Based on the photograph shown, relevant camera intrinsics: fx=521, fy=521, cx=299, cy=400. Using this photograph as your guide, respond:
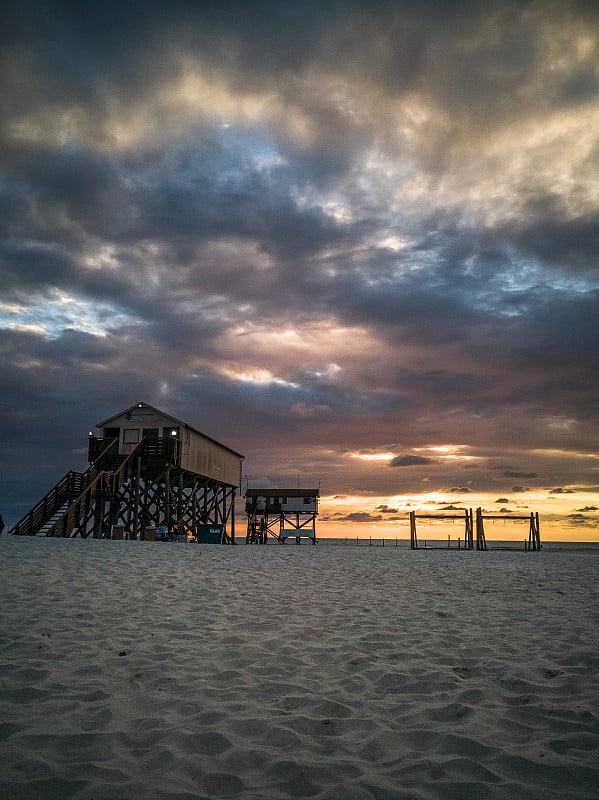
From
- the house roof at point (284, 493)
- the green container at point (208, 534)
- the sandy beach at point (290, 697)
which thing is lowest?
the green container at point (208, 534)

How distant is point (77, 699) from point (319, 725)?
2.07 metres

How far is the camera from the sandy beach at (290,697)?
10.7 feet

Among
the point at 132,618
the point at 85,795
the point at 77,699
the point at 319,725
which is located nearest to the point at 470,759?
the point at 319,725

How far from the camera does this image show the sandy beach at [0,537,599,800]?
327 centimetres

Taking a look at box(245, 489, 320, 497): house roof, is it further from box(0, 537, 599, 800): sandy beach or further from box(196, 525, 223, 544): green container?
box(0, 537, 599, 800): sandy beach

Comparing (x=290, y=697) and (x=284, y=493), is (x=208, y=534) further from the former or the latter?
(x=290, y=697)

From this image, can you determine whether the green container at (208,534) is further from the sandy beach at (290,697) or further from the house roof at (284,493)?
the sandy beach at (290,697)

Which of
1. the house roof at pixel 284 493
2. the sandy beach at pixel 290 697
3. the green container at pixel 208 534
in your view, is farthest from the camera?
the house roof at pixel 284 493

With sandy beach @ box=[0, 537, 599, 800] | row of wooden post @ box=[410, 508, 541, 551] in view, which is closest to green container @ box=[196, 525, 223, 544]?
row of wooden post @ box=[410, 508, 541, 551]

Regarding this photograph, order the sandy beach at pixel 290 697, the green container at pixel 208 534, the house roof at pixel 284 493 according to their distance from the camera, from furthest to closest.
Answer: the house roof at pixel 284 493, the green container at pixel 208 534, the sandy beach at pixel 290 697

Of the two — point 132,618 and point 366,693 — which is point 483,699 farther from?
point 132,618

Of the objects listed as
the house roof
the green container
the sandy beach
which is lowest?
the green container

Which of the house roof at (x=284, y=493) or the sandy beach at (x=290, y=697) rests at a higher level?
the house roof at (x=284, y=493)

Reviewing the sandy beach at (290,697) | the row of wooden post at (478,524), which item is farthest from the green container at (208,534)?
the sandy beach at (290,697)
